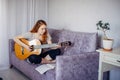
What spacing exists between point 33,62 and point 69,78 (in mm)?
693

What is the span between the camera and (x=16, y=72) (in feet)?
11.1

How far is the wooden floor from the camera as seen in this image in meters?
3.11

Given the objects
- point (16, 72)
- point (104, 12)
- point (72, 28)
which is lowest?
point (16, 72)

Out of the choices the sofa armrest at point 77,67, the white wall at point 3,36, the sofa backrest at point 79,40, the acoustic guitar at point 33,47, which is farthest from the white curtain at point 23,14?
the sofa armrest at point 77,67

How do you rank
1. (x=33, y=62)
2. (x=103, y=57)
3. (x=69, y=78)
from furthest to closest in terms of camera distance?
(x=33, y=62) → (x=69, y=78) → (x=103, y=57)

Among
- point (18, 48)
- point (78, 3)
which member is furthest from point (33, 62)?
point (78, 3)

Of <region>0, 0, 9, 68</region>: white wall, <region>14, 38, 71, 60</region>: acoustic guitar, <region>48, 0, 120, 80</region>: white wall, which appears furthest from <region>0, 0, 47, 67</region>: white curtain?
<region>14, 38, 71, 60</region>: acoustic guitar

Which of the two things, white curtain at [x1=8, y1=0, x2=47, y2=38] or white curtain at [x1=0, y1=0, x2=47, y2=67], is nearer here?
white curtain at [x1=0, y1=0, x2=47, y2=67]

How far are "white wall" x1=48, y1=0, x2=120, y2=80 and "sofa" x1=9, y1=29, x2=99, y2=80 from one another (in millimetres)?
270

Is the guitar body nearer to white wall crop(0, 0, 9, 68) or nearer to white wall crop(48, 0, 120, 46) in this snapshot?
white wall crop(0, 0, 9, 68)

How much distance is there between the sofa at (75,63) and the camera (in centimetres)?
224

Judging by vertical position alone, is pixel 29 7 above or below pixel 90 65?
above

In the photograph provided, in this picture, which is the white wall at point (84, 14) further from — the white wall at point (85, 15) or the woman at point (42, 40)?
the woman at point (42, 40)

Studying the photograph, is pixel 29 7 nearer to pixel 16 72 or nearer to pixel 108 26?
pixel 16 72
